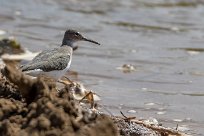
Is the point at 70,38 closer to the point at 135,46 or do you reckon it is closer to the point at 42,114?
the point at 135,46

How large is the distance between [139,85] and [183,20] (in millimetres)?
6189

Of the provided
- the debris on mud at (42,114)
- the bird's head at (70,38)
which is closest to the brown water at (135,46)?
the bird's head at (70,38)

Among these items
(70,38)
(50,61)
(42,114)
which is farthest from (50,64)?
(42,114)

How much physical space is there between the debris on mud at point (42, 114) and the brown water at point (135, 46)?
6.41ft

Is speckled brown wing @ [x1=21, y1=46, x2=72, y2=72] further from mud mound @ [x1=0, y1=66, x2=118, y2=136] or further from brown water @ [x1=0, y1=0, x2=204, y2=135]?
mud mound @ [x1=0, y1=66, x2=118, y2=136]

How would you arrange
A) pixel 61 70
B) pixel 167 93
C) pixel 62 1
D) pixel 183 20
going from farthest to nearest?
pixel 62 1 → pixel 183 20 → pixel 167 93 → pixel 61 70

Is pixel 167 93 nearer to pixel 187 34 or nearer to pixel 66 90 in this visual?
pixel 66 90

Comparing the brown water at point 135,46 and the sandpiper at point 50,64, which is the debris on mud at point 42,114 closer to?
the sandpiper at point 50,64

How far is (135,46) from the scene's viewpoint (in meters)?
11.8

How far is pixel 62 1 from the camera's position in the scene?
1669 centimetres

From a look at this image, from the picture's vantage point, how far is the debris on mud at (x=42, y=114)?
4.62m

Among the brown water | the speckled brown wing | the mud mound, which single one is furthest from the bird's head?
the mud mound

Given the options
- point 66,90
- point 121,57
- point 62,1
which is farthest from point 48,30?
point 66,90

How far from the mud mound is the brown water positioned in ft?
6.49
